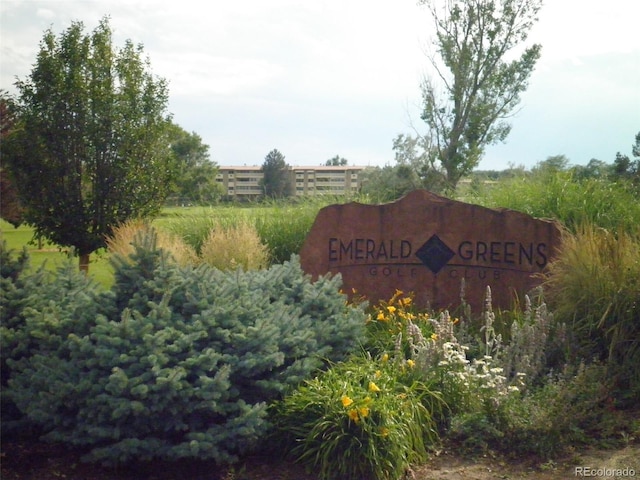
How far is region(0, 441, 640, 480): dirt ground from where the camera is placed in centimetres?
489

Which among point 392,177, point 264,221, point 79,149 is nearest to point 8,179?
point 79,149

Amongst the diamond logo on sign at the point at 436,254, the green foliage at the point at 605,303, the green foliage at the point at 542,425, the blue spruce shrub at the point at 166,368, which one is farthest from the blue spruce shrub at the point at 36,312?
the green foliage at the point at 605,303

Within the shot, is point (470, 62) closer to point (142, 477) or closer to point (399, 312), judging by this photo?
point (399, 312)

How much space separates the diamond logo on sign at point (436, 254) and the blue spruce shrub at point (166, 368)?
3365 millimetres

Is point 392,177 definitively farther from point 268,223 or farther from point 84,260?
point 268,223

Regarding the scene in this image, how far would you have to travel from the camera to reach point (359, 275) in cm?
875

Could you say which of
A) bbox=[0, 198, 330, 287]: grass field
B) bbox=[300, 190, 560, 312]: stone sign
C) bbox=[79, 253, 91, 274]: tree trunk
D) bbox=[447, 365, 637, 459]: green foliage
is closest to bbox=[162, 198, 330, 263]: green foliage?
bbox=[0, 198, 330, 287]: grass field

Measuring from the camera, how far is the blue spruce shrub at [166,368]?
4.58m

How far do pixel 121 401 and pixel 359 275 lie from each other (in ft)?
15.1

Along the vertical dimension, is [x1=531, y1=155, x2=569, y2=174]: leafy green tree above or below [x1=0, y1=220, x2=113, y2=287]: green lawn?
above

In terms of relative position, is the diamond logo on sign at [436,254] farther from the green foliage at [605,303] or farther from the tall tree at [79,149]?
the tall tree at [79,149]

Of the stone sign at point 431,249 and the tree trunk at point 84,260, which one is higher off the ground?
the stone sign at point 431,249

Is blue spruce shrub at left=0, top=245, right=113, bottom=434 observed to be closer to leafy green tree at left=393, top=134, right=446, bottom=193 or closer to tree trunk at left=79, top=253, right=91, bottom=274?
tree trunk at left=79, top=253, right=91, bottom=274

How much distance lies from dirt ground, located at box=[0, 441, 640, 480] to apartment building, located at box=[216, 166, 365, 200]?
30.4ft
